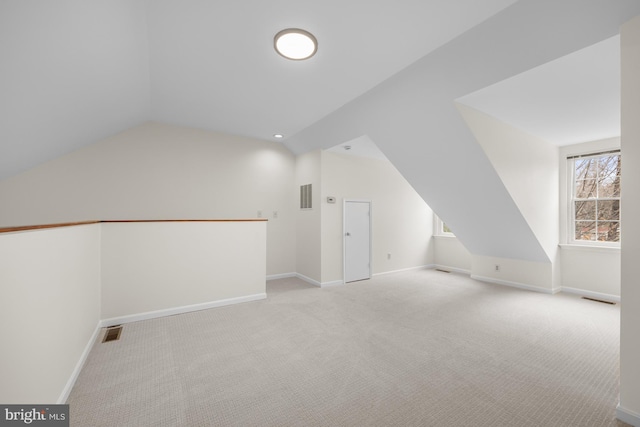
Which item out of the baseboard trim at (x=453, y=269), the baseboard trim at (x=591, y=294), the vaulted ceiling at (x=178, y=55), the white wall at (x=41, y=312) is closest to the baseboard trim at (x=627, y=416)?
the vaulted ceiling at (x=178, y=55)

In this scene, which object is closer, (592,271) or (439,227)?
(592,271)

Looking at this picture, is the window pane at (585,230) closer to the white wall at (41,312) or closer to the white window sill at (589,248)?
the white window sill at (589,248)

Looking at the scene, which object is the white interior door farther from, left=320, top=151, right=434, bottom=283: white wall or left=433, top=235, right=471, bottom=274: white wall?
left=433, top=235, right=471, bottom=274: white wall

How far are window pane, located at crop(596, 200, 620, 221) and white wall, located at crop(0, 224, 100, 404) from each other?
682cm

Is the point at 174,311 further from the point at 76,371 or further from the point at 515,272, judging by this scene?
the point at 515,272

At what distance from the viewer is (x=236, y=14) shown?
81.2 inches

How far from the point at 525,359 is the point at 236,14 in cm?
391

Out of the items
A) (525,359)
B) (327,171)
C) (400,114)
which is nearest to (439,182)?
(400,114)

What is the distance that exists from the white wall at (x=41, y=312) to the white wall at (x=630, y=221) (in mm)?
3572

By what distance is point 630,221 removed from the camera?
1752mm

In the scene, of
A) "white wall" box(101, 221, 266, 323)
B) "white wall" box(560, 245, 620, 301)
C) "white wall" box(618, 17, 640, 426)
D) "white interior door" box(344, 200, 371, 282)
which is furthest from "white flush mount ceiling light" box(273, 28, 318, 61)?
"white wall" box(560, 245, 620, 301)

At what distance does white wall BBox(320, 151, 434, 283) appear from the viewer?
5.07 metres

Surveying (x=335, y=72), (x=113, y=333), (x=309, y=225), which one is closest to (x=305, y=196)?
(x=309, y=225)

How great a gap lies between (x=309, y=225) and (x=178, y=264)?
249 cm
